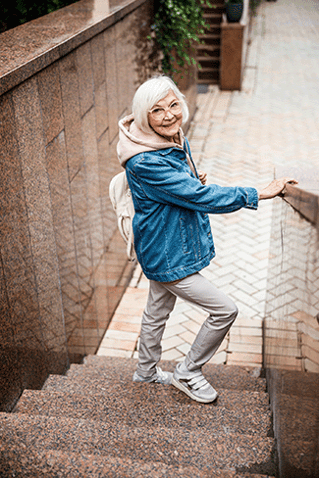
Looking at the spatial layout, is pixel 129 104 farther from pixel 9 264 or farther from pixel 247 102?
pixel 247 102

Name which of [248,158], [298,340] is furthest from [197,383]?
[248,158]

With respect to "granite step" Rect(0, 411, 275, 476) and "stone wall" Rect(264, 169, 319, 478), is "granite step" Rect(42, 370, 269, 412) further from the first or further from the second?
"granite step" Rect(0, 411, 275, 476)

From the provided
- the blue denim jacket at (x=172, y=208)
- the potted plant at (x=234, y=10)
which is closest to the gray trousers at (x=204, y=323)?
the blue denim jacket at (x=172, y=208)

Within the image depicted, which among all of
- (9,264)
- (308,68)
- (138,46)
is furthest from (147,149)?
(308,68)

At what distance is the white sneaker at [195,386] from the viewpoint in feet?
9.84

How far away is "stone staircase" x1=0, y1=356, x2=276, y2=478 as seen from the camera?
73.5 inches

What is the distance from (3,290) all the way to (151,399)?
3.39ft

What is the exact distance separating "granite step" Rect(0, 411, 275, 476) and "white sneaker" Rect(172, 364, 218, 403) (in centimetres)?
57

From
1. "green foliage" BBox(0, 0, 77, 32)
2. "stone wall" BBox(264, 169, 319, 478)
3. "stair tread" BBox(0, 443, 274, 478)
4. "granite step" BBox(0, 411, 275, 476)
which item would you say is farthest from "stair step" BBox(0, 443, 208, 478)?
"green foliage" BBox(0, 0, 77, 32)

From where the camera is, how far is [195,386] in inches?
118

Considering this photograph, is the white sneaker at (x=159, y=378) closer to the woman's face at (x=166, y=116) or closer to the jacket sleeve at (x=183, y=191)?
the jacket sleeve at (x=183, y=191)

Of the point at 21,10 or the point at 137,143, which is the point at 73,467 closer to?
the point at 137,143

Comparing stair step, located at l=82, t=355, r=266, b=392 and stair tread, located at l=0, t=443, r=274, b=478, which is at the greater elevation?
stair tread, located at l=0, t=443, r=274, b=478

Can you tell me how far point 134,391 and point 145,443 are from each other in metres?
0.73
